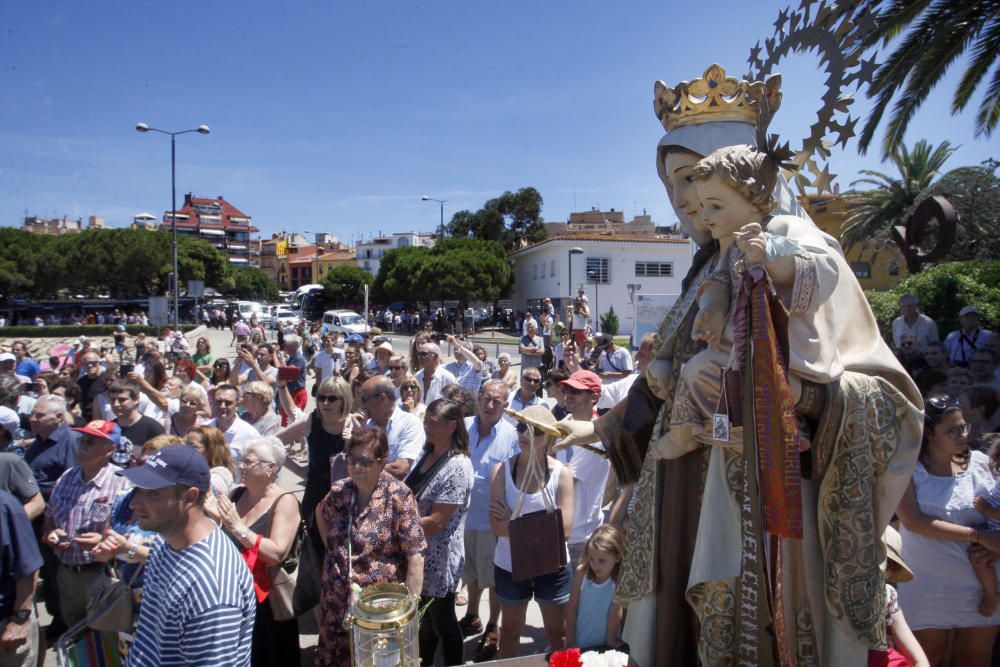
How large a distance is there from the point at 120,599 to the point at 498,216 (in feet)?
177

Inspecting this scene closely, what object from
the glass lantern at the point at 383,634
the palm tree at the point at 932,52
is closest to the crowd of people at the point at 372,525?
the glass lantern at the point at 383,634

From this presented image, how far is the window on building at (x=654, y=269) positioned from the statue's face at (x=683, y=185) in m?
38.0

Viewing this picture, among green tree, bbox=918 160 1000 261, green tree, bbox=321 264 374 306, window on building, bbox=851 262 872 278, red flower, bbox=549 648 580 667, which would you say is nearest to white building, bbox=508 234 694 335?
window on building, bbox=851 262 872 278

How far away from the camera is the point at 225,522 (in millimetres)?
3492

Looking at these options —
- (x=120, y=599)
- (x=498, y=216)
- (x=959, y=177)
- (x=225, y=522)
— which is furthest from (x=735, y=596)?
(x=498, y=216)

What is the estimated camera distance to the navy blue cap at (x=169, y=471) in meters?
2.71

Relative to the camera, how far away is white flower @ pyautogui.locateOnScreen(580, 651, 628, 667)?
2660 mm

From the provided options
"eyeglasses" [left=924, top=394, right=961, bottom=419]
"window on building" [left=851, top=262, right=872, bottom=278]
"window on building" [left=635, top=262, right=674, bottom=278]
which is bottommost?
"eyeglasses" [left=924, top=394, right=961, bottom=419]

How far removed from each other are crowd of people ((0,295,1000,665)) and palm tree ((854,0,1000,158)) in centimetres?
560

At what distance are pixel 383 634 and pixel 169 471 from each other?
1.14 metres

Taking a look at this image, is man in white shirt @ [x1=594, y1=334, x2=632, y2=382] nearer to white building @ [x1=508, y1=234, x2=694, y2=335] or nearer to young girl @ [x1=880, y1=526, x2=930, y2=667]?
young girl @ [x1=880, y1=526, x2=930, y2=667]

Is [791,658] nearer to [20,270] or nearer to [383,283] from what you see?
[383,283]

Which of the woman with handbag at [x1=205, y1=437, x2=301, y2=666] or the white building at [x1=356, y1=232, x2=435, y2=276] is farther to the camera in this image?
the white building at [x1=356, y1=232, x2=435, y2=276]

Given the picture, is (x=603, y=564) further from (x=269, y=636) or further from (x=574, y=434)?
(x=269, y=636)
